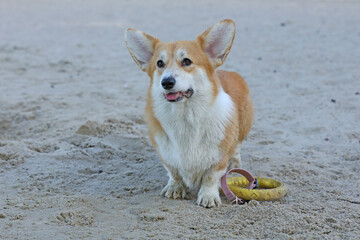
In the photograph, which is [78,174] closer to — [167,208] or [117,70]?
[167,208]

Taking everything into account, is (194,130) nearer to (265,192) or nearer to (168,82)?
(168,82)

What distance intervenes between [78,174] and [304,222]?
78.7 inches

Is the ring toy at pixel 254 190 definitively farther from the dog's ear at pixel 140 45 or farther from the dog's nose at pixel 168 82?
the dog's ear at pixel 140 45

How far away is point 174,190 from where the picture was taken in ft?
12.2

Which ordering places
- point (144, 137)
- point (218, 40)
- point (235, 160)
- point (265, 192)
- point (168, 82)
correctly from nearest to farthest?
point (168, 82) → point (265, 192) → point (218, 40) → point (235, 160) → point (144, 137)

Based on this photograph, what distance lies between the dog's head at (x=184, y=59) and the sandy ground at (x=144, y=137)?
853mm

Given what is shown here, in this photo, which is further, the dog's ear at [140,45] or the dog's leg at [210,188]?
the dog's ear at [140,45]

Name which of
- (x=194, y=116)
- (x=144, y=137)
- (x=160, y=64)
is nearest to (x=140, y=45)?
(x=160, y=64)

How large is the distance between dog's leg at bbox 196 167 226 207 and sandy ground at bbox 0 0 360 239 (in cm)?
13

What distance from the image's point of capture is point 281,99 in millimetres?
6270

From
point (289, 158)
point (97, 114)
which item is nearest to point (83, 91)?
point (97, 114)

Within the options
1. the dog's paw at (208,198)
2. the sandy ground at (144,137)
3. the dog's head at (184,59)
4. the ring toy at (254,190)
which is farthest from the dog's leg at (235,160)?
the dog's head at (184,59)

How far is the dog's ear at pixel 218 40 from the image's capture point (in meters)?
3.74

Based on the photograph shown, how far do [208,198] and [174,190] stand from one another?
30 cm
